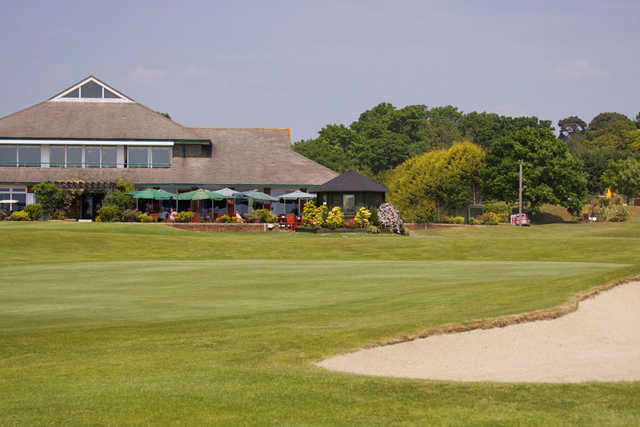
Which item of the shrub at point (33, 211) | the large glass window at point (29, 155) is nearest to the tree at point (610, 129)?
the large glass window at point (29, 155)

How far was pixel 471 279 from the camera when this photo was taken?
1948 cm

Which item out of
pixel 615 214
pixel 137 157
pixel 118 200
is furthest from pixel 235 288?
pixel 615 214

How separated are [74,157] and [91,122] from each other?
3564 mm

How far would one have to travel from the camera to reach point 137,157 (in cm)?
6184

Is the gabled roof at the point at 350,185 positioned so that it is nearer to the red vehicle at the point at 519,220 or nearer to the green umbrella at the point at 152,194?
the green umbrella at the point at 152,194

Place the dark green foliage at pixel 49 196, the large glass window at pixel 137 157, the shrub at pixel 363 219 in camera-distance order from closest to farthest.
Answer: the shrub at pixel 363 219
the dark green foliage at pixel 49 196
the large glass window at pixel 137 157

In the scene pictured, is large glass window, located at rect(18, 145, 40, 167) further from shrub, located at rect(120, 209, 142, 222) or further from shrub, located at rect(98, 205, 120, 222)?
shrub, located at rect(120, 209, 142, 222)

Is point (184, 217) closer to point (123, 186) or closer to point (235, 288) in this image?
point (123, 186)

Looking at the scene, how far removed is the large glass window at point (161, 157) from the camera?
61.9m

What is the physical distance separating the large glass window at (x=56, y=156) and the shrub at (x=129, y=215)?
432 inches

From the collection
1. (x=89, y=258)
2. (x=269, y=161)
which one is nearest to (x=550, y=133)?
(x=269, y=161)

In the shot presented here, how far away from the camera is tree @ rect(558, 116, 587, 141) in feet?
614

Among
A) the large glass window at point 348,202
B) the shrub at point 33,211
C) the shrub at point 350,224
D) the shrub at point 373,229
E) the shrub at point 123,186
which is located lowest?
the shrub at point 373,229

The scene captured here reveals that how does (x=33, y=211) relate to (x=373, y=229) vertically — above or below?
above
